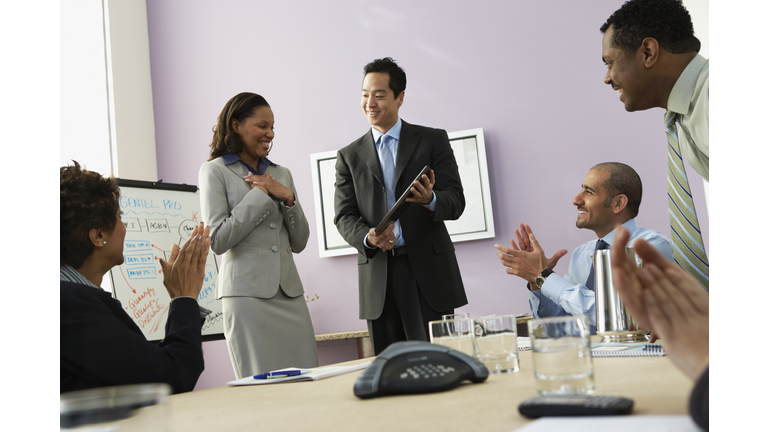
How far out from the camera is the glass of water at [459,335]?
1.04 m

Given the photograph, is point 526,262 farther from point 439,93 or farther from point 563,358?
point 439,93

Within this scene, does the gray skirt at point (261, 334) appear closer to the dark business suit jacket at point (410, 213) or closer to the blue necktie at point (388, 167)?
the dark business suit jacket at point (410, 213)

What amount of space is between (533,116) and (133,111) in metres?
2.72

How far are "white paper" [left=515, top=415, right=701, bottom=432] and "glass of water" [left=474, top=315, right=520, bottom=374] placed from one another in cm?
41

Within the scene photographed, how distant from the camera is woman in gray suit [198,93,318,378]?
2.24 meters

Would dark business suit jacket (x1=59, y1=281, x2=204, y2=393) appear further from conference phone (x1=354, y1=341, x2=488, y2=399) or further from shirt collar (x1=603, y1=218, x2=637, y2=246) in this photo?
shirt collar (x1=603, y1=218, x2=637, y2=246)

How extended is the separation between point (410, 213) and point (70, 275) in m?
1.37

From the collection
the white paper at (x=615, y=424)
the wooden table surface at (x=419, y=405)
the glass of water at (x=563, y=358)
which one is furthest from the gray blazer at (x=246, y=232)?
the white paper at (x=615, y=424)

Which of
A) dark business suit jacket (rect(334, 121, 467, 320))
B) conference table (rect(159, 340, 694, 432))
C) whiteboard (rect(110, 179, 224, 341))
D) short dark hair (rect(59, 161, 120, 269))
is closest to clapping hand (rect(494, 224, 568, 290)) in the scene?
dark business suit jacket (rect(334, 121, 467, 320))

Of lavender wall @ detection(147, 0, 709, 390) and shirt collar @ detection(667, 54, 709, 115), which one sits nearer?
shirt collar @ detection(667, 54, 709, 115)

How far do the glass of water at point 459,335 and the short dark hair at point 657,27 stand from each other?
1267mm
